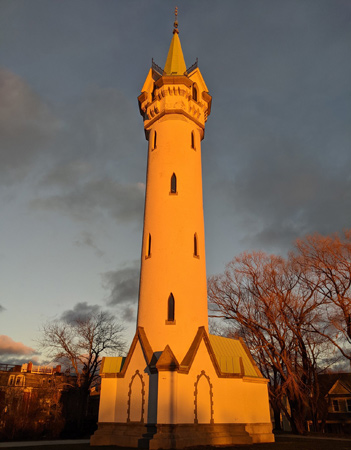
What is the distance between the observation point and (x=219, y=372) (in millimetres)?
21547

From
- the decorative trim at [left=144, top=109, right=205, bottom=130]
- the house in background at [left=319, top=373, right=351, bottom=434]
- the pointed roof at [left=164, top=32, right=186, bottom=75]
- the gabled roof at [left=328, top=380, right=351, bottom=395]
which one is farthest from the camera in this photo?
the gabled roof at [left=328, top=380, right=351, bottom=395]

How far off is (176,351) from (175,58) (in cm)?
2365

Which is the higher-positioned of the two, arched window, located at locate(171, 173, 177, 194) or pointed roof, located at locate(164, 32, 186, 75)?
pointed roof, located at locate(164, 32, 186, 75)

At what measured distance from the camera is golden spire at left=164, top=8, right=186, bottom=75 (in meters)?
31.1

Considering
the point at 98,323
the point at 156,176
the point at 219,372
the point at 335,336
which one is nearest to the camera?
the point at 219,372

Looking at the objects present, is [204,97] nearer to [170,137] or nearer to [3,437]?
[170,137]

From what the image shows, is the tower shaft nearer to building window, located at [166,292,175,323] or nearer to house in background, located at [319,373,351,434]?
building window, located at [166,292,175,323]

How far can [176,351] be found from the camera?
70.7 ft

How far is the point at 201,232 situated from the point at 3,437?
1936 centimetres

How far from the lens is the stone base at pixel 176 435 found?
61.0 ft

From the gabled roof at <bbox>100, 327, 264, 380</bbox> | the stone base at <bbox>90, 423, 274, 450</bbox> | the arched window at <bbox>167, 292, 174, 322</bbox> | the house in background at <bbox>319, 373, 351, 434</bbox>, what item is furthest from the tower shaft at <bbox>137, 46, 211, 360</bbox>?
the house in background at <bbox>319, 373, 351, 434</bbox>

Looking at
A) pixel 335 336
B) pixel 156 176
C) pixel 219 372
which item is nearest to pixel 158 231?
pixel 156 176

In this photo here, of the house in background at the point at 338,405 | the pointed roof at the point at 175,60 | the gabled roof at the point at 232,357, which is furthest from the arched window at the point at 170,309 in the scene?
the house in background at the point at 338,405

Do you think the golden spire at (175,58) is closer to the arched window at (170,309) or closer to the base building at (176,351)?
the base building at (176,351)
